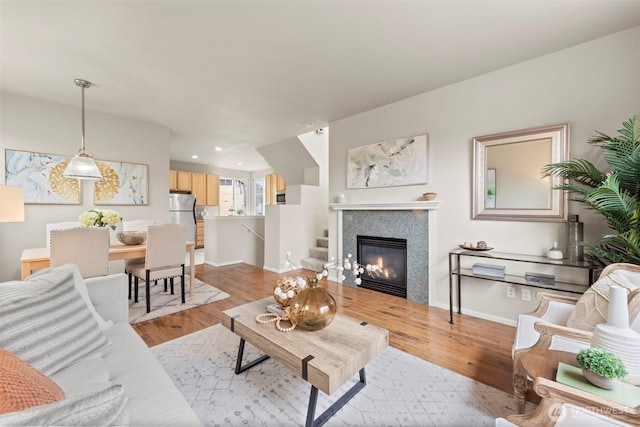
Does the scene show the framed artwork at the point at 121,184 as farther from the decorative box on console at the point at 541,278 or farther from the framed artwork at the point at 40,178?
the decorative box on console at the point at 541,278

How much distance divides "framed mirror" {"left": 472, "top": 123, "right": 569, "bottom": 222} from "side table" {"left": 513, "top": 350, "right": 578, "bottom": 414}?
155cm

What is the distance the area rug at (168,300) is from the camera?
2.90 m

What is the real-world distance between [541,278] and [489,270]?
0.40m

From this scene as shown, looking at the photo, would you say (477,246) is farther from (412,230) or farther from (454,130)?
(454,130)

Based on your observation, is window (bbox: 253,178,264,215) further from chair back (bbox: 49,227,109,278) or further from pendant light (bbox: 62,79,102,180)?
chair back (bbox: 49,227,109,278)

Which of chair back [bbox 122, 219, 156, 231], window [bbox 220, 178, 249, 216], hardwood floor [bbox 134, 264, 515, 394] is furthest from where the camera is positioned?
window [bbox 220, 178, 249, 216]

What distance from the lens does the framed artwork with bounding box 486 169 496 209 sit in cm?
275

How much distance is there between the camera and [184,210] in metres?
7.05

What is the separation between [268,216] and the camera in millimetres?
5074

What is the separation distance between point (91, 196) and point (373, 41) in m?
4.15

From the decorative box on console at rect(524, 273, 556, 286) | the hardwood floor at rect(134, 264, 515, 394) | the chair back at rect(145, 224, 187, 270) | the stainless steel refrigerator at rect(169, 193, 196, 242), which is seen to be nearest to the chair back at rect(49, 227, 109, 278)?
the chair back at rect(145, 224, 187, 270)

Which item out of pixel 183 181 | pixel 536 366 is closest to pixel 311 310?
pixel 536 366

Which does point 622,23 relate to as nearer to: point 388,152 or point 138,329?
point 388,152

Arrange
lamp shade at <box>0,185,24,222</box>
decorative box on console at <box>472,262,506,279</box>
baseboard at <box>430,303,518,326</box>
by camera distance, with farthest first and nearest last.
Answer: baseboard at <box>430,303,518,326</box> → decorative box on console at <box>472,262,506,279</box> → lamp shade at <box>0,185,24,222</box>
